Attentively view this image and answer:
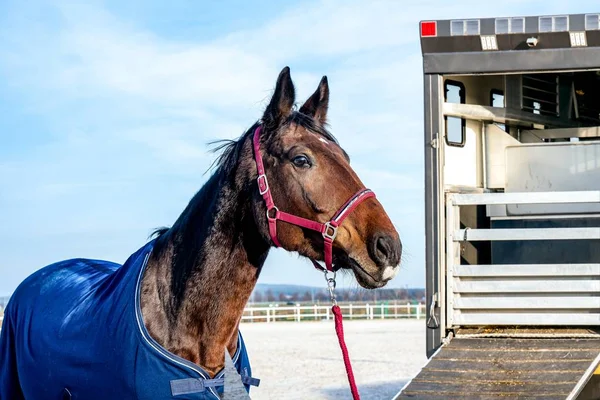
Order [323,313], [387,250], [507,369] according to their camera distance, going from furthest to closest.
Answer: [323,313], [507,369], [387,250]

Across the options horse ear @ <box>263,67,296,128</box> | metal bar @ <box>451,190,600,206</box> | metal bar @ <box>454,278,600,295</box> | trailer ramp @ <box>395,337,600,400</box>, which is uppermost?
horse ear @ <box>263,67,296,128</box>

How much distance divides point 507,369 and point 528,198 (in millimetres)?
1268

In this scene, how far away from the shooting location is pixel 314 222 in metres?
3.41

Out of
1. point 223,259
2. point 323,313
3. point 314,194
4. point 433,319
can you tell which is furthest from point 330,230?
point 323,313

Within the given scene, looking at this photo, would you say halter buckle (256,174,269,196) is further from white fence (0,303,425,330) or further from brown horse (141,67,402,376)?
white fence (0,303,425,330)

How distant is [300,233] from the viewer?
346 centimetres

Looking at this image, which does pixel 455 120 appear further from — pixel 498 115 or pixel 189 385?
pixel 189 385

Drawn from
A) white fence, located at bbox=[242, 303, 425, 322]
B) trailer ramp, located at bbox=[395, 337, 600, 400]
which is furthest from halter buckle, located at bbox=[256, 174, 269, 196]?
white fence, located at bbox=[242, 303, 425, 322]

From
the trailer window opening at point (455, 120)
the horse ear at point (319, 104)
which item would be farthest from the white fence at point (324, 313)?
the horse ear at point (319, 104)

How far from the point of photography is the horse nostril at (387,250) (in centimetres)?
323

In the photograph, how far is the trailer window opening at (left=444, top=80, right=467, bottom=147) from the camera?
611 cm

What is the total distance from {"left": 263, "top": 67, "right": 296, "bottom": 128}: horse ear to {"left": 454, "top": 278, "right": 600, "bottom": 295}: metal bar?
2.42 metres

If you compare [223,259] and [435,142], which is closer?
[223,259]

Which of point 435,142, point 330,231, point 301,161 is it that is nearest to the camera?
point 330,231
